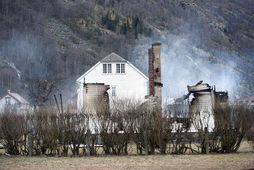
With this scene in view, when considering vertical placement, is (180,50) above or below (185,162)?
above

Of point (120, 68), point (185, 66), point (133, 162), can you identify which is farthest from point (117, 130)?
point (185, 66)

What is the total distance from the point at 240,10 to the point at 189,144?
16373 cm

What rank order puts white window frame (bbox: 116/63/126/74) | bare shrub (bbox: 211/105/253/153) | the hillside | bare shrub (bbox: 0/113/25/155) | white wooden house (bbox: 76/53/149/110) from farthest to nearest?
the hillside → white window frame (bbox: 116/63/126/74) → white wooden house (bbox: 76/53/149/110) → bare shrub (bbox: 211/105/253/153) → bare shrub (bbox: 0/113/25/155)

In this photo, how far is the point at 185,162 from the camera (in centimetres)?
2016

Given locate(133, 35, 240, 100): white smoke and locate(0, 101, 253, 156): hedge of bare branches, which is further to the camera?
locate(133, 35, 240, 100): white smoke

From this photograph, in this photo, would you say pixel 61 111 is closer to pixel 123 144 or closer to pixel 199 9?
pixel 123 144

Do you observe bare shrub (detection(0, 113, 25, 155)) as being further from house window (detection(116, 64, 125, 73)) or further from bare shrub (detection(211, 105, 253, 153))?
house window (detection(116, 64, 125, 73))

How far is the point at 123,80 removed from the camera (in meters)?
61.5

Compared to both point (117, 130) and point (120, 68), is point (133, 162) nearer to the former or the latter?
point (117, 130)

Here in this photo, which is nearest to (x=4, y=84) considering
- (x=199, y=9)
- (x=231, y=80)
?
(x=231, y=80)

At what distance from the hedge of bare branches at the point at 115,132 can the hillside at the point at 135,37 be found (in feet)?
193

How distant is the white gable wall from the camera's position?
6034 cm

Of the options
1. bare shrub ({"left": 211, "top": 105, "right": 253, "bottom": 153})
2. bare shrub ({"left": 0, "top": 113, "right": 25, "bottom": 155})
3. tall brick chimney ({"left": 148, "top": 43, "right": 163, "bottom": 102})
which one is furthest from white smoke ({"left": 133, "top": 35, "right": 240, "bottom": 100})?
bare shrub ({"left": 0, "top": 113, "right": 25, "bottom": 155})

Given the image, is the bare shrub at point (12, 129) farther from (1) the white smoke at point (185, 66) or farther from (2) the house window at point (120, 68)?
(1) the white smoke at point (185, 66)
